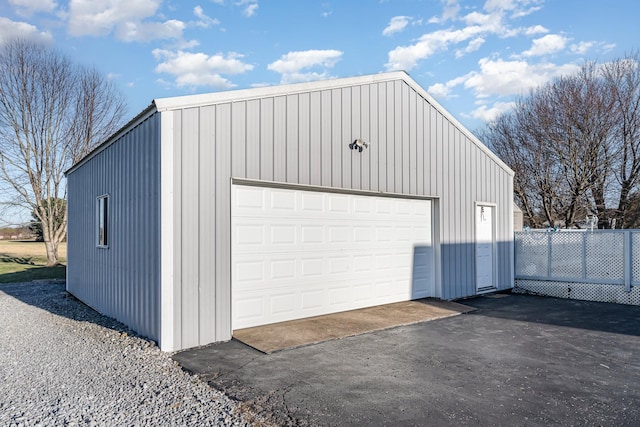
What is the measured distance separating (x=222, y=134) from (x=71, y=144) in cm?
1672

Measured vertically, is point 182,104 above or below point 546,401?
above

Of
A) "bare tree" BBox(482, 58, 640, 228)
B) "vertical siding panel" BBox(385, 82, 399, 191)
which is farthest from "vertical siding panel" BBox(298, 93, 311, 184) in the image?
"bare tree" BBox(482, 58, 640, 228)

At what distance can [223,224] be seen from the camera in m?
5.38

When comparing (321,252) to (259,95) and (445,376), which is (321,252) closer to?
(259,95)

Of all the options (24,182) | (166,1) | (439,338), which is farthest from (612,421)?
(24,182)

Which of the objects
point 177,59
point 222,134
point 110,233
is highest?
point 177,59

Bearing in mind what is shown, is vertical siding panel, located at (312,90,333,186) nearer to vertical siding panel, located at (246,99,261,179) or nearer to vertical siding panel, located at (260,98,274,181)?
vertical siding panel, located at (260,98,274,181)

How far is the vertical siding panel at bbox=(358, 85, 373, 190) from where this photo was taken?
7117mm

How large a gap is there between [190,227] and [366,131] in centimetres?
364

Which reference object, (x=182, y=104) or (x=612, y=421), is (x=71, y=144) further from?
(x=612, y=421)

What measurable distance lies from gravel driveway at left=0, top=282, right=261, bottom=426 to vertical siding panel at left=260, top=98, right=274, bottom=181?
271 cm

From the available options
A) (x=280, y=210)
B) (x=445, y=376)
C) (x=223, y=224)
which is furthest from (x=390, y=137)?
(x=445, y=376)

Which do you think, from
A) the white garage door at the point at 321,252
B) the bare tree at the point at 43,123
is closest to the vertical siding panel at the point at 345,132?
the white garage door at the point at 321,252

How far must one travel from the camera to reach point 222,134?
5.38 metres
